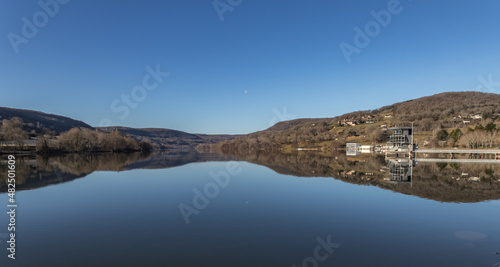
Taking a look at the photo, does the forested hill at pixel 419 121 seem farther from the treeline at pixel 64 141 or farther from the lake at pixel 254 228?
the lake at pixel 254 228

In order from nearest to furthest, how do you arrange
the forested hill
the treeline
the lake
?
the lake
the treeline
the forested hill

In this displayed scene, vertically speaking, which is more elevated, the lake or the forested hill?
the forested hill

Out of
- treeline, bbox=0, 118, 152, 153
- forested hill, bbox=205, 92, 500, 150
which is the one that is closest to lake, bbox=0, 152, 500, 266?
treeline, bbox=0, 118, 152, 153

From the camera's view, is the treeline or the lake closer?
the lake

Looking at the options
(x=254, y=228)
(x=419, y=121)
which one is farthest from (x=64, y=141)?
(x=419, y=121)

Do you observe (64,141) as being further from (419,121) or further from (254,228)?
(419,121)

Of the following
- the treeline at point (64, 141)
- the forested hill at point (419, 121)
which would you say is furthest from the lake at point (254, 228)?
the forested hill at point (419, 121)

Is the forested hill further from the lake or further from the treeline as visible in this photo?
the lake

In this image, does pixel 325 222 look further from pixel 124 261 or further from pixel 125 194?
pixel 125 194
